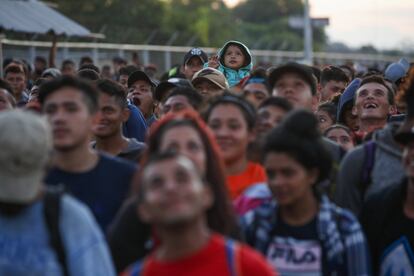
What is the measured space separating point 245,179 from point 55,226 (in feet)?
5.74

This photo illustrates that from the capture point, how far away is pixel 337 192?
6.75 meters

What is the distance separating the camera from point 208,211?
5527 mm

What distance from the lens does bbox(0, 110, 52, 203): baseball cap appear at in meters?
5.09

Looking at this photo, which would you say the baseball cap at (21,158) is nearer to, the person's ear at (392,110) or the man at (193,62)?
the person's ear at (392,110)

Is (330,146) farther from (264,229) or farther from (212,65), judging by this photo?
(212,65)

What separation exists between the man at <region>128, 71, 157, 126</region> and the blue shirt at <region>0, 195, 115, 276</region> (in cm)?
790

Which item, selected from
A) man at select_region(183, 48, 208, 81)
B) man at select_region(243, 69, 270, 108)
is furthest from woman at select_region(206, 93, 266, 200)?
man at select_region(183, 48, 208, 81)

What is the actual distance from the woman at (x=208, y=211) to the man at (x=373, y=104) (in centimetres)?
424

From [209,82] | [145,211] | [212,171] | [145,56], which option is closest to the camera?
[145,211]

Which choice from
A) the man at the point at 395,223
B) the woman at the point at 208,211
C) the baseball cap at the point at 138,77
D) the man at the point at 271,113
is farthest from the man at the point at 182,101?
the baseball cap at the point at 138,77

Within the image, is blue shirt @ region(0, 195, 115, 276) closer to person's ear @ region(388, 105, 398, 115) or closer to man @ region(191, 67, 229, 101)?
man @ region(191, 67, 229, 101)

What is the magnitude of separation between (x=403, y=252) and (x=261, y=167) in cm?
99

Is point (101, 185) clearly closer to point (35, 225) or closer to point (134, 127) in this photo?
point (35, 225)

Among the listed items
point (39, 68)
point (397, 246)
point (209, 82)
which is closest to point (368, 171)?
point (397, 246)
